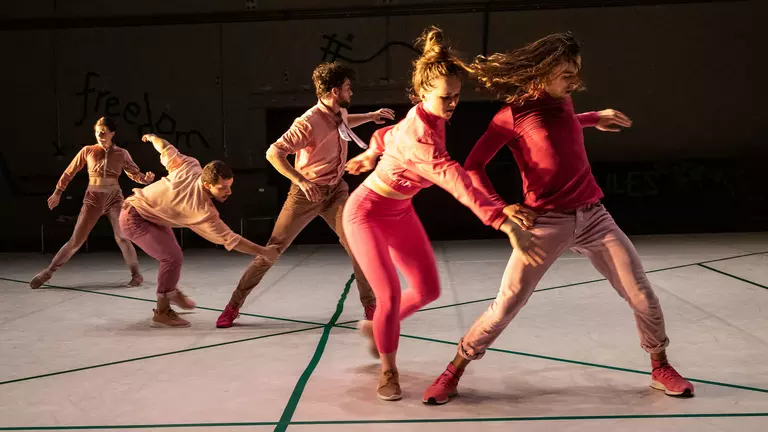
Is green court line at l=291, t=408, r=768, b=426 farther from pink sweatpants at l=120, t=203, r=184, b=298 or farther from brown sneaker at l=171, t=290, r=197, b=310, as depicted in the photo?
brown sneaker at l=171, t=290, r=197, b=310

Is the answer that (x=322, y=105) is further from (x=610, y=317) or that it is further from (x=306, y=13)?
(x=306, y=13)

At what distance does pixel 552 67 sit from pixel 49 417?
279 centimetres

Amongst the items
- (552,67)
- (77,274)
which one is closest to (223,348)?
(552,67)

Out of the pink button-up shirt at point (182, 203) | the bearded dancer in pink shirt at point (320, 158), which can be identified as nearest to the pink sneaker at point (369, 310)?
the bearded dancer in pink shirt at point (320, 158)

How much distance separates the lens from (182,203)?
4.81 m

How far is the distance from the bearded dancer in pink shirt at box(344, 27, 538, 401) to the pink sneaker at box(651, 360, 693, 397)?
91cm

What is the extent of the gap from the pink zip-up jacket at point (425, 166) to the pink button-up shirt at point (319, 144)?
1.40m

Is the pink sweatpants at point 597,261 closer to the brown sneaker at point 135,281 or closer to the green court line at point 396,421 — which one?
the green court line at point 396,421

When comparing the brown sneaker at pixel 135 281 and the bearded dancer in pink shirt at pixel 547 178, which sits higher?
the bearded dancer in pink shirt at pixel 547 178

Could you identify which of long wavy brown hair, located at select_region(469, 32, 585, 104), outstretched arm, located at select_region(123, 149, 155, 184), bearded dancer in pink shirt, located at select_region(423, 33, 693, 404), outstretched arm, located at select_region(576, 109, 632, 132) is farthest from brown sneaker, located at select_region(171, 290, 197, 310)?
outstretched arm, located at select_region(576, 109, 632, 132)

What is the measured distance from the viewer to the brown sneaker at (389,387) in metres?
3.46

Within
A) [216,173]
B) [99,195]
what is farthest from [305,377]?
[99,195]

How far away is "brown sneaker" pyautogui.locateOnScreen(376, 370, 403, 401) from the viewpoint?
3.46m

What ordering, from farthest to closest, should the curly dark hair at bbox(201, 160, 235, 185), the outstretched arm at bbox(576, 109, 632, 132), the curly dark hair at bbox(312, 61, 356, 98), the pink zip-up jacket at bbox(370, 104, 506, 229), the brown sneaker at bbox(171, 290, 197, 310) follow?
the brown sneaker at bbox(171, 290, 197, 310) < the curly dark hair at bbox(312, 61, 356, 98) < the curly dark hair at bbox(201, 160, 235, 185) < the outstretched arm at bbox(576, 109, 632, 132) < the pink zip-up jacket at bbox(370, 104, 506, 229)
